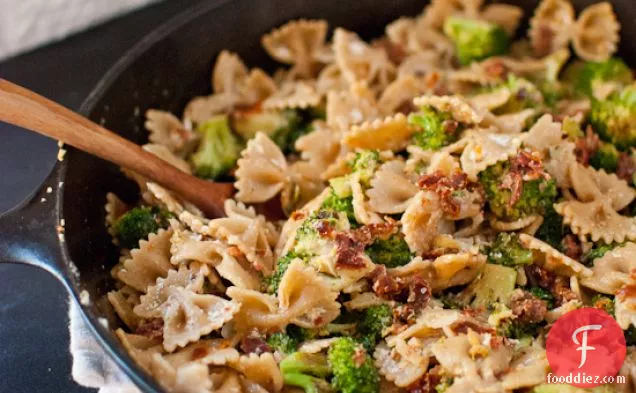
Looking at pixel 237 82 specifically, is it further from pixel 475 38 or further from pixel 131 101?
pixel 475 38

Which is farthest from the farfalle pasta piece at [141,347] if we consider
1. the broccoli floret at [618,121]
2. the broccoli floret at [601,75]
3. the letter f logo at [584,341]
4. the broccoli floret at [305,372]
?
the broccoli floret at [601,75]

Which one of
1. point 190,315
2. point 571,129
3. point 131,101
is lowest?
point 190,315

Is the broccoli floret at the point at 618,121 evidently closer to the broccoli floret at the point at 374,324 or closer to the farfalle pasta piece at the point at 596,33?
the farfalle pasta piece at the point at 596,33

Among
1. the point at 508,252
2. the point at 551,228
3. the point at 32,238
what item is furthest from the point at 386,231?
the point at 32,238

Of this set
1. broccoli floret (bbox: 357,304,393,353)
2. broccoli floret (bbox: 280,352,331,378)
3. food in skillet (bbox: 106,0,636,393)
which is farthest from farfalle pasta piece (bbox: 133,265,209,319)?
broccoli floret (bbox: 357,304,393,353)

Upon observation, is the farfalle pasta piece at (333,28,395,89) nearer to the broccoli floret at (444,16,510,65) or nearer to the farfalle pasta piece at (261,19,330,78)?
the farfalle pasta piece at (261,19,330,78)

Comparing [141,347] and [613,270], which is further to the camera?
[613,270]

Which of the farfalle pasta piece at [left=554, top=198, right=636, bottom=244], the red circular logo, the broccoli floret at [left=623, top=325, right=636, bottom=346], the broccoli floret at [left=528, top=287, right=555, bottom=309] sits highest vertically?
the farfalle pasta piece at [left=554, top=198, right=636, bottom=244]
